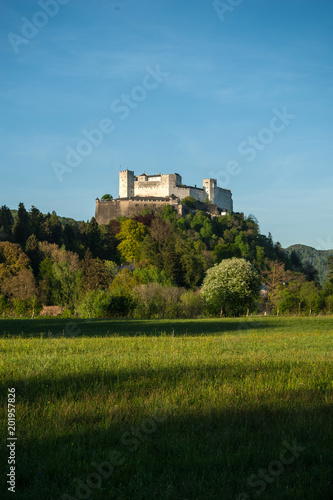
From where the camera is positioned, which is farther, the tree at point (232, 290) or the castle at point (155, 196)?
the castle at point (155, 196)

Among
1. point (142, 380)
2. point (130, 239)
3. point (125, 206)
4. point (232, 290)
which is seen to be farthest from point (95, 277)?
point (125, 206)

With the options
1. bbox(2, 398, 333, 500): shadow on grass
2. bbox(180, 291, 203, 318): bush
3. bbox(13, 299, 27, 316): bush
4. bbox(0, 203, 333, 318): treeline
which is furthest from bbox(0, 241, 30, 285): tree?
bbox(2, 398, 333, 500): shadow on grass

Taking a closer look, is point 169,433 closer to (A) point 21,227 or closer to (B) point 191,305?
(B) point 191,305

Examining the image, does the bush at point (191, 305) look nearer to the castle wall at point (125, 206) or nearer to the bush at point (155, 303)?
the bush at point (155, 303)

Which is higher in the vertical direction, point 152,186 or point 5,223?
point 152,186

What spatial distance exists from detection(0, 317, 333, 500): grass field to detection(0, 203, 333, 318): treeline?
33.3 meters

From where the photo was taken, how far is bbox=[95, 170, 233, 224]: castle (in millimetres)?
141250

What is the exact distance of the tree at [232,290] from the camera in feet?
155

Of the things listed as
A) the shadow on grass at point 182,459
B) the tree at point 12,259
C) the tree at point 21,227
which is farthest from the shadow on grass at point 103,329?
the tree at point 21,227

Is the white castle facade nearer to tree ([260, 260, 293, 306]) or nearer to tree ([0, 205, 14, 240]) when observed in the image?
tree ([0, 205, 14, 240])

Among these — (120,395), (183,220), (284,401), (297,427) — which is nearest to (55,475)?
(120,395)

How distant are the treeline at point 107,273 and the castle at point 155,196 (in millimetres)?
21801

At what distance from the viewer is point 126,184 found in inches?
6112

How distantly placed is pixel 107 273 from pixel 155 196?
310 feet
